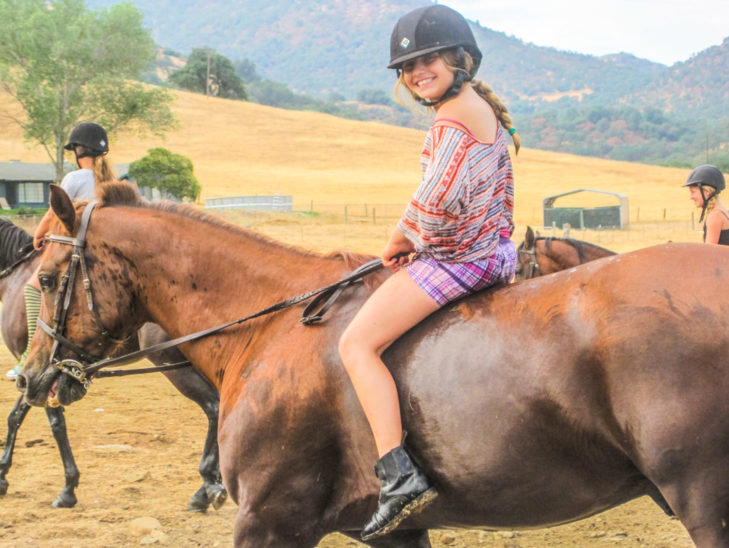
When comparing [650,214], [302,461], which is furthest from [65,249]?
[650,214]

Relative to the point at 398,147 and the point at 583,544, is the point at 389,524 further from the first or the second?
the point at 398,147

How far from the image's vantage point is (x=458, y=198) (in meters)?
2.90

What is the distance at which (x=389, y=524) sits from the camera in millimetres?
2883

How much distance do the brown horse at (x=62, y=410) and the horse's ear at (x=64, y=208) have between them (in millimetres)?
1747

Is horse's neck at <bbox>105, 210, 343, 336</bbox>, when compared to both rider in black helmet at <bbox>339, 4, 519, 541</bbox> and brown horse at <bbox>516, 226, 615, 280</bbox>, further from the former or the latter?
brown horse at <bbox>516, 226, 615, 280</bbox>

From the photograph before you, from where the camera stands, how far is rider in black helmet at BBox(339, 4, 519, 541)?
2.89 metres

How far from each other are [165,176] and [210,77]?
246ft

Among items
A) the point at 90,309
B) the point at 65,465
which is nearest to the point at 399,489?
the point at 90,309

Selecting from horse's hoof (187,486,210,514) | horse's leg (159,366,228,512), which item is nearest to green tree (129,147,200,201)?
horse's leg (159,366,228,512)

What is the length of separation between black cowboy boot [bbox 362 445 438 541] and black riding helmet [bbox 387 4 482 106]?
1.50 meters

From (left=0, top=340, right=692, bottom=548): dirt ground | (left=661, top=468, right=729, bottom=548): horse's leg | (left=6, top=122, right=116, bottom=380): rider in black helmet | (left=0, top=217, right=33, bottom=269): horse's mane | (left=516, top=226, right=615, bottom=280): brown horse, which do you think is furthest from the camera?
(left=516, top=226, right=615, bottom=280): brown horse

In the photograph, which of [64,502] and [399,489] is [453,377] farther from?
[64,502]

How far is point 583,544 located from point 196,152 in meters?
75.1

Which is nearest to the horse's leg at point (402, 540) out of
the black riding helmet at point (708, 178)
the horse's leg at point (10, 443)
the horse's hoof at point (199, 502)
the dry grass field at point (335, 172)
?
the horse's hoof at point (199, 502)
